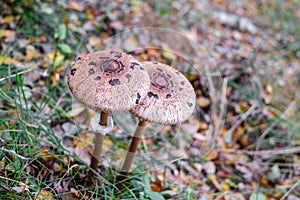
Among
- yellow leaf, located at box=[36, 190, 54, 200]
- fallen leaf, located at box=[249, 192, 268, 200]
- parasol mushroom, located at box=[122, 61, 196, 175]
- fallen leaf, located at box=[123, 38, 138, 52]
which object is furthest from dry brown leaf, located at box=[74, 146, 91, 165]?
fallen leaf, located at box=[249, 192, 268, 200]

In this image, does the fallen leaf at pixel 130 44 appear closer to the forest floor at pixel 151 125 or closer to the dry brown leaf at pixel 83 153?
the forest floor at pixel 151 125

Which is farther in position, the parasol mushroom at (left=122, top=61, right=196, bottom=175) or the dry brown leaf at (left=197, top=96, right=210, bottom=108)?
the dry brown leaf at (left=197, top=96, right=210, bottom=108)

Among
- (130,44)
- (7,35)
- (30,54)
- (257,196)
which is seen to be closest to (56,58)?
(30,54)

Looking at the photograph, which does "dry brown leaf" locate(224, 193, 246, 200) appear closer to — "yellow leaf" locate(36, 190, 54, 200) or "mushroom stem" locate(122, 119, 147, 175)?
"mushroom stem" locate(122, 119, 147, 175)

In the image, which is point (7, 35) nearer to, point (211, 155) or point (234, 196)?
point (211, 155)

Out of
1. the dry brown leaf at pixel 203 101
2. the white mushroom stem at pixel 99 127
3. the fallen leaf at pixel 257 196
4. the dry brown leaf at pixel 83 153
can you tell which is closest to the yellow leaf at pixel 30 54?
the dry brown leaf at pixel 83 153

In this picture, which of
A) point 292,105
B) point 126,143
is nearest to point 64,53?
point 126,143

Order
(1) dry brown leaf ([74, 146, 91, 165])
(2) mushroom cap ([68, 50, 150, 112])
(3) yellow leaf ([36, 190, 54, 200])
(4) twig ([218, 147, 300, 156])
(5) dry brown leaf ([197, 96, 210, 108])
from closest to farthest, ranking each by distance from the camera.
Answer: (2) mushroom cap ([68, 50, 150, 112])
(3) yellow leaf ([36, 190, 54, 200])
(1) dry brown leaf ([74, 146, 91, 165])
(4) twig ([218, 147, 300, 156])
(5) dry brown leaf ([197, 96, 210, 108])

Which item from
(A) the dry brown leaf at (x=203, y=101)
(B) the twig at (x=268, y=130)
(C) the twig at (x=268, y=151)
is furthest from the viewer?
(A) the dry brown leaf at (x=203, y=101)
